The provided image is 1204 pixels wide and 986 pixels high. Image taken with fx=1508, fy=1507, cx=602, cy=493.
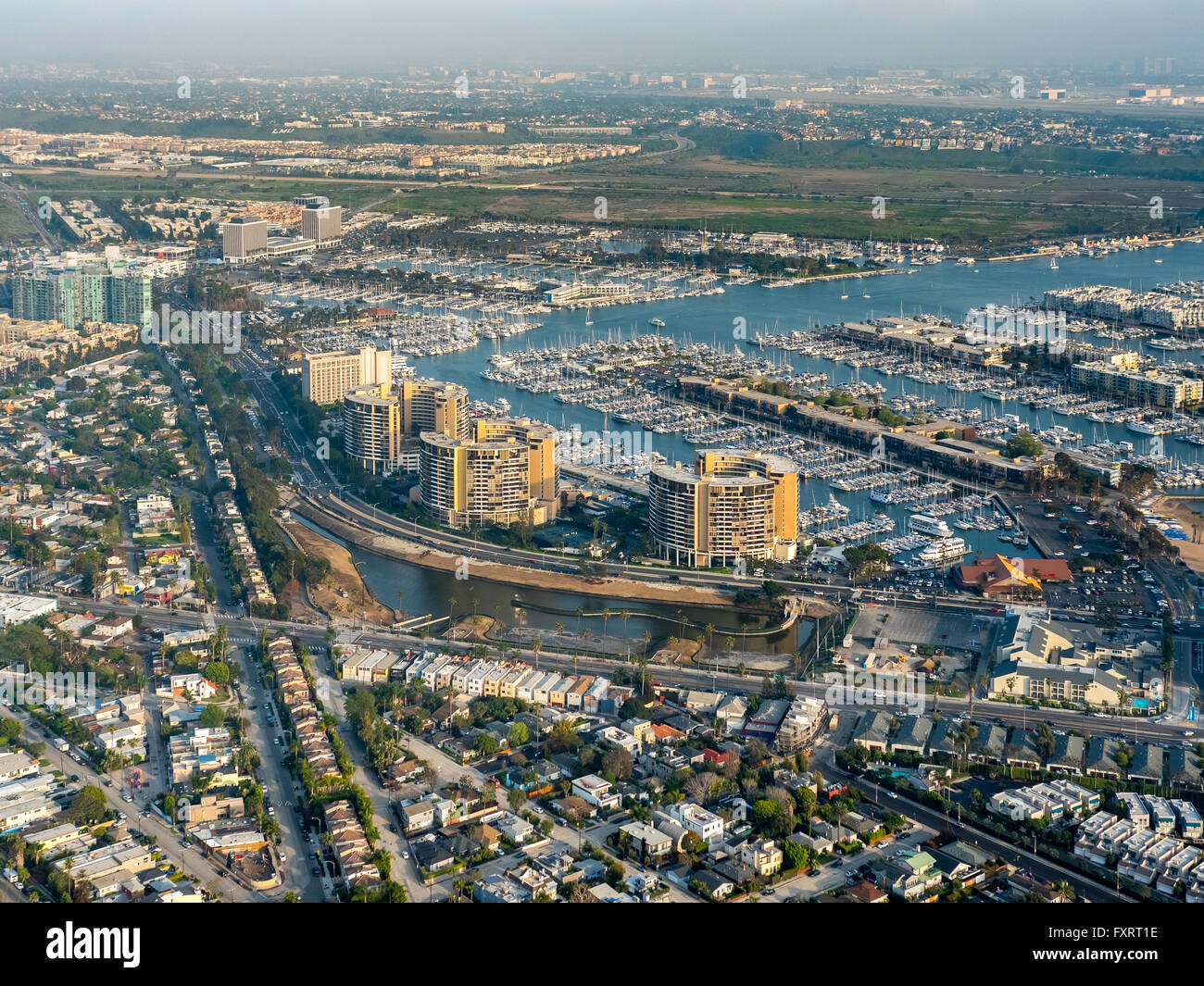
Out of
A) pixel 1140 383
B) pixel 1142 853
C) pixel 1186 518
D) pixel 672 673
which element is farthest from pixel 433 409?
pixel 1142 853

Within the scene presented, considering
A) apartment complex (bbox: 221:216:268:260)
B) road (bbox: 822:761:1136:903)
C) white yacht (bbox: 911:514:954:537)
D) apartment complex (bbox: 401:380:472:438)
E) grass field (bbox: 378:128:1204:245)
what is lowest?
road (bbox: 822:761:1136:903)

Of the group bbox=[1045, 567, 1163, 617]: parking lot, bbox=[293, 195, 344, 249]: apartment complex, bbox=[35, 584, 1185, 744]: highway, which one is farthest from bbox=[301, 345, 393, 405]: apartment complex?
bbox=[293, 195, 344, 249]: apartment complex

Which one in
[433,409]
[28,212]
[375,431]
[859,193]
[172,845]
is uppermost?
[859,193]

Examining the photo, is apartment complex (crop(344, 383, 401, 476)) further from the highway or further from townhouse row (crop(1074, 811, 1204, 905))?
townhouse row (crop(1074, 811, 1204, 905))

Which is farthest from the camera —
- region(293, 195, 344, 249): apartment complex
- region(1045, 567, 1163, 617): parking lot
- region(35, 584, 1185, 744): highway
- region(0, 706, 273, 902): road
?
region(293, 195, 344, 249): apartment complex

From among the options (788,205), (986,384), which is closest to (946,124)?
(788,205)

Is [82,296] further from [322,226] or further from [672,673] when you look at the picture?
[672,673]

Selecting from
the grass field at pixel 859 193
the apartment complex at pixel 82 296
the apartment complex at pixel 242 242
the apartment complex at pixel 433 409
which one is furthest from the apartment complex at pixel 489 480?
the grass field at pixel 859 193

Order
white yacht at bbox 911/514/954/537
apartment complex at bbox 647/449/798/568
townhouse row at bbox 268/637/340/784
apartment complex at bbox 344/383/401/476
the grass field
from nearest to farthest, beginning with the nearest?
1. townhouse row at bbox 268/637/340/784
2. apartment complex at bbox 647/449/798/568
3. white yacht at bbox 911/514/954/537
4. apartment complex at bbox 344/383/401/476
5. the grass field
